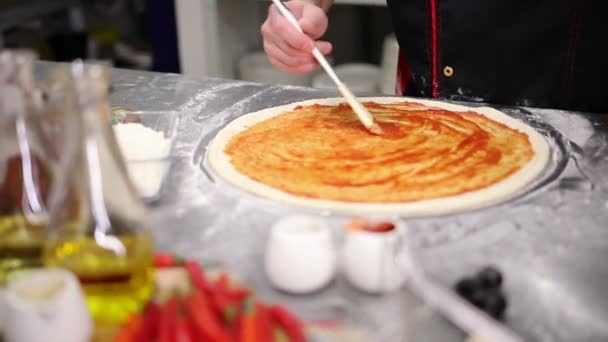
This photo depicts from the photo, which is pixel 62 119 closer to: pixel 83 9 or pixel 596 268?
pixel 596 268

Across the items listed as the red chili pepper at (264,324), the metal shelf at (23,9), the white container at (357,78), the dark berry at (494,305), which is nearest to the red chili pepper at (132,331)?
the red chili pepper at (264,324)

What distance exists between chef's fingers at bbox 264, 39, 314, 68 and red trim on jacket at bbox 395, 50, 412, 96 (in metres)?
0.26

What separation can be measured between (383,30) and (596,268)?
6.36 feet

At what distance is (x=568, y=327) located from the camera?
652 millimetres

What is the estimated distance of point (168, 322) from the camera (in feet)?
1.98

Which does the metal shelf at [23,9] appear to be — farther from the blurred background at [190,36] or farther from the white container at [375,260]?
the white container at [375,260]

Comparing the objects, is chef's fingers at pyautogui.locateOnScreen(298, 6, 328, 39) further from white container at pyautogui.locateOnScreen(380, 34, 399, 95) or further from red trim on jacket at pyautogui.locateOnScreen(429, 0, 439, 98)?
white container at pyautogui.locateOnScreen(380, 34, 399, 95)

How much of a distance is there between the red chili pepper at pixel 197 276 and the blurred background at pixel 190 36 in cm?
146

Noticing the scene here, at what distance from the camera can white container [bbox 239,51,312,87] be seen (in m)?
2.21


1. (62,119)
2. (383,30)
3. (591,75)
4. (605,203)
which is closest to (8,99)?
(62,119)

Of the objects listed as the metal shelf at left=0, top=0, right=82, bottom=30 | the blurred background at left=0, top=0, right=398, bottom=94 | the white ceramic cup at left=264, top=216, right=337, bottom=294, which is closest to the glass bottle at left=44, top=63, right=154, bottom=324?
the white ceramic cup at left=264, top=216, right=337, bottom=294

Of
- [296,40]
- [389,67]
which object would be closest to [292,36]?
[296,40]

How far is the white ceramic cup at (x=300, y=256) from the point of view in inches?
26.3

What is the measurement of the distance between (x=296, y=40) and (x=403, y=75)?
35 centimetres
